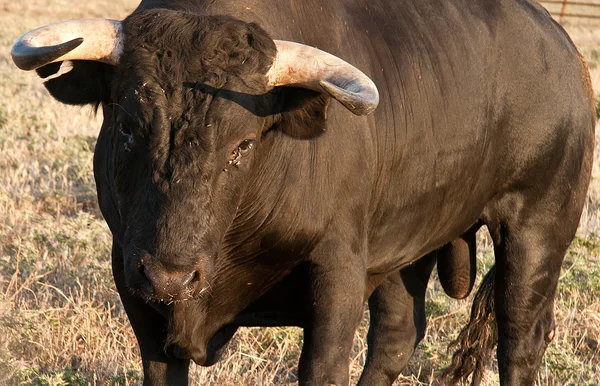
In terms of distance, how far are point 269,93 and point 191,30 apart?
0.37 m

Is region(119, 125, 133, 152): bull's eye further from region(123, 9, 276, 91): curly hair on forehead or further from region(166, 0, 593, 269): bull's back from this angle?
region(166, 0, 593, 269): bull's back

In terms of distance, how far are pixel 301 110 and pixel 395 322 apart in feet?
7.35

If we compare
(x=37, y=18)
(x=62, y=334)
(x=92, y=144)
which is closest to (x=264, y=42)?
(x=62, y=334)

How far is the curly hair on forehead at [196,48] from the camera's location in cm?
371

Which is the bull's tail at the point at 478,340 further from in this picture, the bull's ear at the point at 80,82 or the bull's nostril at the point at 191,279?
the bull's ear at the point at 80,82

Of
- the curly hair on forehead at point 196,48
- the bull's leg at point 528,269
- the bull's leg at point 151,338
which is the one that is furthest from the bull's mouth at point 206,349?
the bull's leg at point 528,269

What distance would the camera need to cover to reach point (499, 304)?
5766 millimetres

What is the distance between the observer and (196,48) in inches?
148

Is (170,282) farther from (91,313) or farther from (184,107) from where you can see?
(91,313)

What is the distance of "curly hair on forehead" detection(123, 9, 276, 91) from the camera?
371cm

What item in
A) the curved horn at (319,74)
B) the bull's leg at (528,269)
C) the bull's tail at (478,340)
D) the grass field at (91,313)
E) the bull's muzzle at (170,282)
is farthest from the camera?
the bull's tail at (478,340)

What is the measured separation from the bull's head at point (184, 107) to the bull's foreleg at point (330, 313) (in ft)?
1.90

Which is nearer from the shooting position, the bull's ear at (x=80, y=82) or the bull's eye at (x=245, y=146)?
the bull's eye at (x=245, y=146)

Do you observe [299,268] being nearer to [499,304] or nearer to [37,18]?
[499,304]
